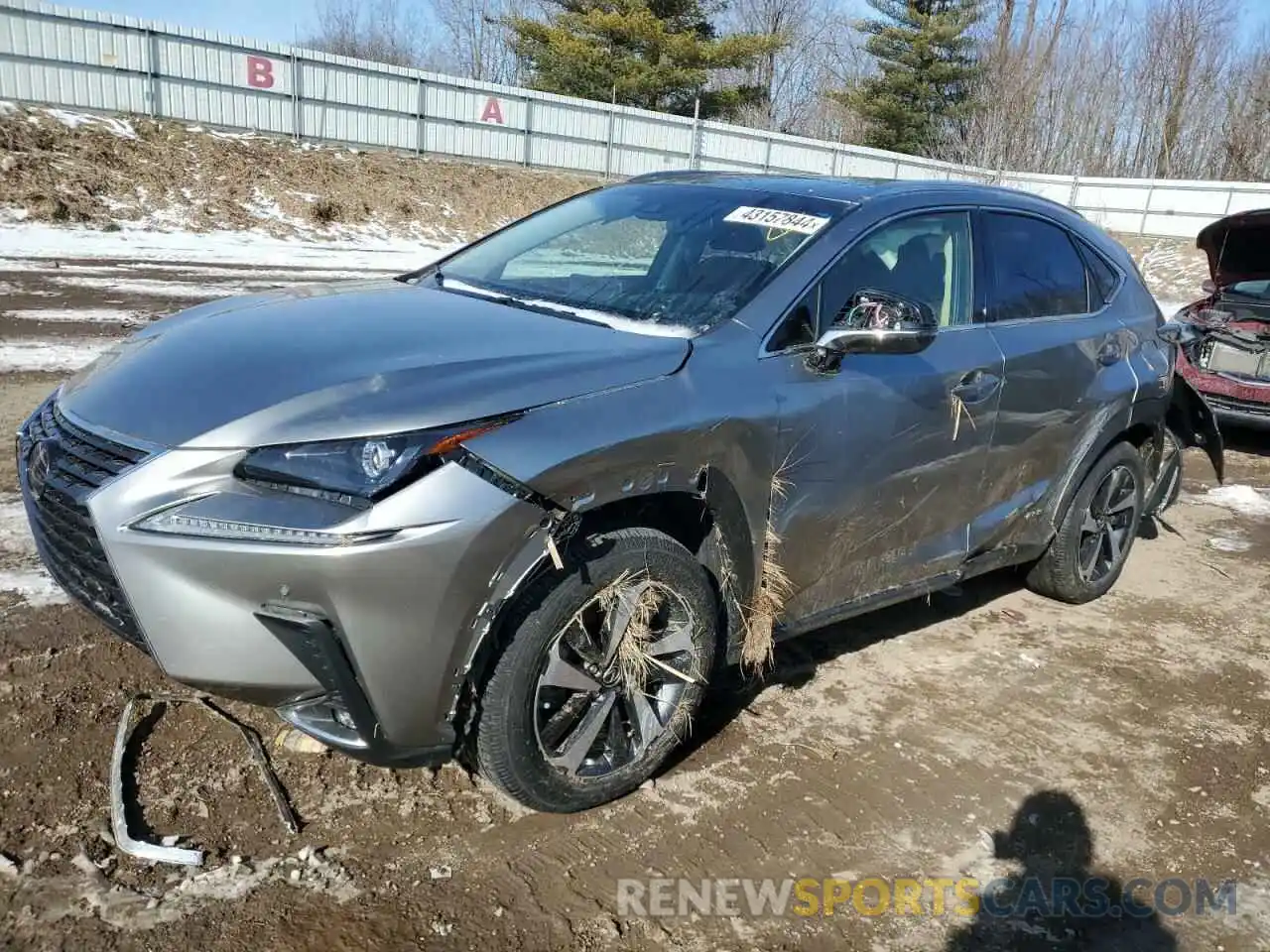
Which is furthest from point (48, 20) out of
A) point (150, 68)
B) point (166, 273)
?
point (166, 273)

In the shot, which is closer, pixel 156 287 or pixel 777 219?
pixel 777 219

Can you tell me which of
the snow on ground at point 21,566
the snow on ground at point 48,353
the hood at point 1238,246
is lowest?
the snow on ground at point 21,566

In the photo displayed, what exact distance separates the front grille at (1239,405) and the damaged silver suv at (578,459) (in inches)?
176

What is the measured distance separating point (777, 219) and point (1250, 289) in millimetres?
6597

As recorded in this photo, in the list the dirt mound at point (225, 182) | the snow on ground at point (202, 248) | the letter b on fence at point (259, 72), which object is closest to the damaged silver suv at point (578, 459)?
the snow on ground at point (202, 248)

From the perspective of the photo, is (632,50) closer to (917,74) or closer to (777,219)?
(917,74)

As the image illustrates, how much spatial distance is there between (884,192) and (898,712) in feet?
6.26

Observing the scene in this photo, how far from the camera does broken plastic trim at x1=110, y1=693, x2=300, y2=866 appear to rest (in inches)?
101

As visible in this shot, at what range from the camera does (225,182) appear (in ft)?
69.3

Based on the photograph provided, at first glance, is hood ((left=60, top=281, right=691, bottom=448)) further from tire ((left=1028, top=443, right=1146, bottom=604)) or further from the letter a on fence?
the letter a on fence

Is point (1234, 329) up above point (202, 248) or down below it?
above

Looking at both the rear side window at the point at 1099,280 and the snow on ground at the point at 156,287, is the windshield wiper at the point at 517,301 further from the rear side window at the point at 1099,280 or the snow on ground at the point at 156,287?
the snow on ground at the point at 156,287

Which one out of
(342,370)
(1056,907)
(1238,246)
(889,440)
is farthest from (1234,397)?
(342,370)

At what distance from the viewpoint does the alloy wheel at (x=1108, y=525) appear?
4734 mm
